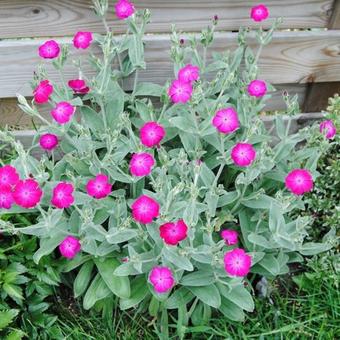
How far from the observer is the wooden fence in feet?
7.70

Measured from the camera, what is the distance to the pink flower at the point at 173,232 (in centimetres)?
171

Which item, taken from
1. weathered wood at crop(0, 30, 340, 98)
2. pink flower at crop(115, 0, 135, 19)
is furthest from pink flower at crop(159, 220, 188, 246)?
weathered wood at crop(0, 30, 340, 98)

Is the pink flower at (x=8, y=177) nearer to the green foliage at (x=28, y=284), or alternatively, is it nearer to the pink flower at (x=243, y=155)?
the green foliage at (x=28, y=284)

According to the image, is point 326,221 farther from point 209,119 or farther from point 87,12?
point 87,12

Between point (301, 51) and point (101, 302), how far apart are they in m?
1.49

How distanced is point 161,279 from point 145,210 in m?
0.27

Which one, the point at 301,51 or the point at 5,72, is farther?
the point at 301,51


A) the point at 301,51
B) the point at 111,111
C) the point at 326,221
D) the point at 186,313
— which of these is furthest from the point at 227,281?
the point at 301,51

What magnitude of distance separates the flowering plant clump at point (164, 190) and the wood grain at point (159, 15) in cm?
9

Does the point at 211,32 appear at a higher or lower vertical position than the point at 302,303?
higher

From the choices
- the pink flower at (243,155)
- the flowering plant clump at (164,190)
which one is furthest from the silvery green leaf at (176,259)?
the pink flower at (243,155)

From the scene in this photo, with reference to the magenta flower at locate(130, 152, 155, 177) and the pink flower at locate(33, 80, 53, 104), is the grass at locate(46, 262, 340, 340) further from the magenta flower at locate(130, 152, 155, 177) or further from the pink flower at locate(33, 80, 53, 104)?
the pink flower at locate(33, 80, 53, 104)

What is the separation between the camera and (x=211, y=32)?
7.20ft

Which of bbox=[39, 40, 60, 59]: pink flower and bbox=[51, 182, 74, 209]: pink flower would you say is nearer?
bbox=[51, 182, 74, 209]: pink flower
